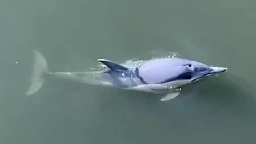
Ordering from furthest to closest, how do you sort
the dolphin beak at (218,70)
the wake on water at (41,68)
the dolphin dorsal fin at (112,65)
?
the wake on water at (41,68) < the dolphin beak at (218,70) < the dolphin dorsal fin at (112,65)

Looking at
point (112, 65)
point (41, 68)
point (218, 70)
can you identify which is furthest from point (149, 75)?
point (41, 68)

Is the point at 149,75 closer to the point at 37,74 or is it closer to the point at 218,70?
the point at 218,70

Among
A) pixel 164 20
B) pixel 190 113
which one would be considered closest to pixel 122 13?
pixel 164 20

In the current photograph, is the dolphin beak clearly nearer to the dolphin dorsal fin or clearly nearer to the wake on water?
the wake on water

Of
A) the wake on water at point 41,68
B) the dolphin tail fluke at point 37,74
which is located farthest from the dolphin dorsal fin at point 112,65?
the dolphin tail fluke at point 37,74

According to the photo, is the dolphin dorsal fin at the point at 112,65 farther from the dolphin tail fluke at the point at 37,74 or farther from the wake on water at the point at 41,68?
the dolphin tail fluke at the point at 37,74

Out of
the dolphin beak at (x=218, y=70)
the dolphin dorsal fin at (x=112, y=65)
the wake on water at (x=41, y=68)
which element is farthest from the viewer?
the wake on water at (x=41, y=68)

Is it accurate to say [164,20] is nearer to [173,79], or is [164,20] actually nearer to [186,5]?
[186,5]
